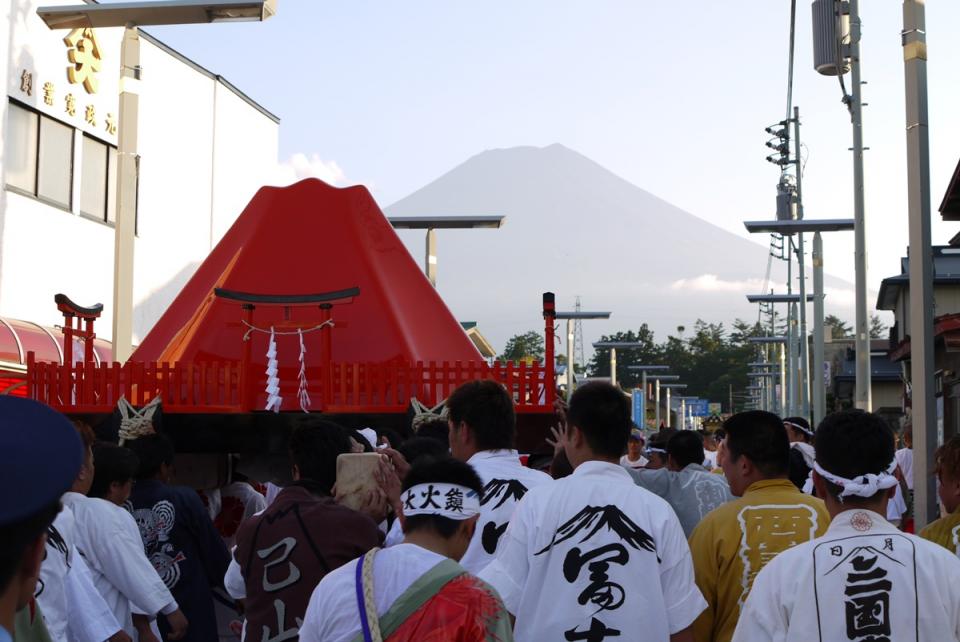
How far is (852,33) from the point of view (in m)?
15.2

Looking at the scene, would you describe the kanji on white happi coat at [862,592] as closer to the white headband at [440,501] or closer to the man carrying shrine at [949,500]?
the white headband at [440,501]

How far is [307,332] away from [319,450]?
7.95 m

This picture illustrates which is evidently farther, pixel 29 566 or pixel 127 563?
pixel 127 563

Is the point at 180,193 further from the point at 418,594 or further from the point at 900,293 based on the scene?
the point at 418,594

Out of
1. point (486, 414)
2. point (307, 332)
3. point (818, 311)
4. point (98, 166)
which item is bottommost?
point (486, 414)

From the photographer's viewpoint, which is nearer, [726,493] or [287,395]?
[726,493]

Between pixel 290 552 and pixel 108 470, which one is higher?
pixel 108 470

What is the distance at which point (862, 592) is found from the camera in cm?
352

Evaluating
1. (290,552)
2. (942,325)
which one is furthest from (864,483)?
(942,325)

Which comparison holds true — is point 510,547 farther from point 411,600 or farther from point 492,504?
point 411,600

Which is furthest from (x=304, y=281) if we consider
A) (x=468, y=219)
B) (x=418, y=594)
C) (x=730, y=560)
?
(x=418, y=594)

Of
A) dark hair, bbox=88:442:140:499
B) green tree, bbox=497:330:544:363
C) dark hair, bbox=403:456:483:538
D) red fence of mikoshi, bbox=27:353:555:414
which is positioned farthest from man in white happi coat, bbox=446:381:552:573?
green tree, bbox=497:330:544:363

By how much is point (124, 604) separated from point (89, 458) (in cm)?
85

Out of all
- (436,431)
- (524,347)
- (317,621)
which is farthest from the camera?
(524,347)
